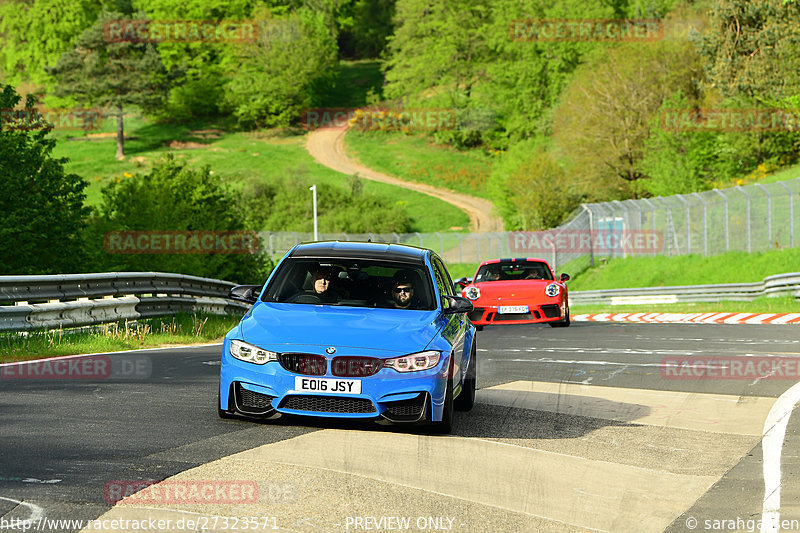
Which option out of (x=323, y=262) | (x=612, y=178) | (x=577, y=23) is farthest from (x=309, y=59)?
(x=323, y=262)

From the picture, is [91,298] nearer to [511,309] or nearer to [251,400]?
[511,309]

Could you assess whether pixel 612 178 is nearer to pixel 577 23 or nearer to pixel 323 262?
pixel 577 23

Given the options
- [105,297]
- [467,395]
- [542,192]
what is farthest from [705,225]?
[467,395]

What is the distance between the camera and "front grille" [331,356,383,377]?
8070 millimetres

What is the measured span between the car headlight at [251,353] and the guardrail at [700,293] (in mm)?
23082

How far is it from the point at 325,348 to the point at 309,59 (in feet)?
409

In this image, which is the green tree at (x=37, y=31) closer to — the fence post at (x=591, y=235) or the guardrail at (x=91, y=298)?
the fence post at (x=591, y=235)

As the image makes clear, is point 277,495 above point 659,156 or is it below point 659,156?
above

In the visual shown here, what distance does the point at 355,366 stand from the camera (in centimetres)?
809

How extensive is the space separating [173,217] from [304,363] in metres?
37.0

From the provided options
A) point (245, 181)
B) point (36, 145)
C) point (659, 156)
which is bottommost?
point (245, 181)

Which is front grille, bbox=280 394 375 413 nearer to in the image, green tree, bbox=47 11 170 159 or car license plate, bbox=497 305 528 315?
car license plate, bbox=497 305 528 315

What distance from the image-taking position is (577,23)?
102188 millimetres

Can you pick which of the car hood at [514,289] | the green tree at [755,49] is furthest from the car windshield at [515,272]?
the green tree at [755,49]
